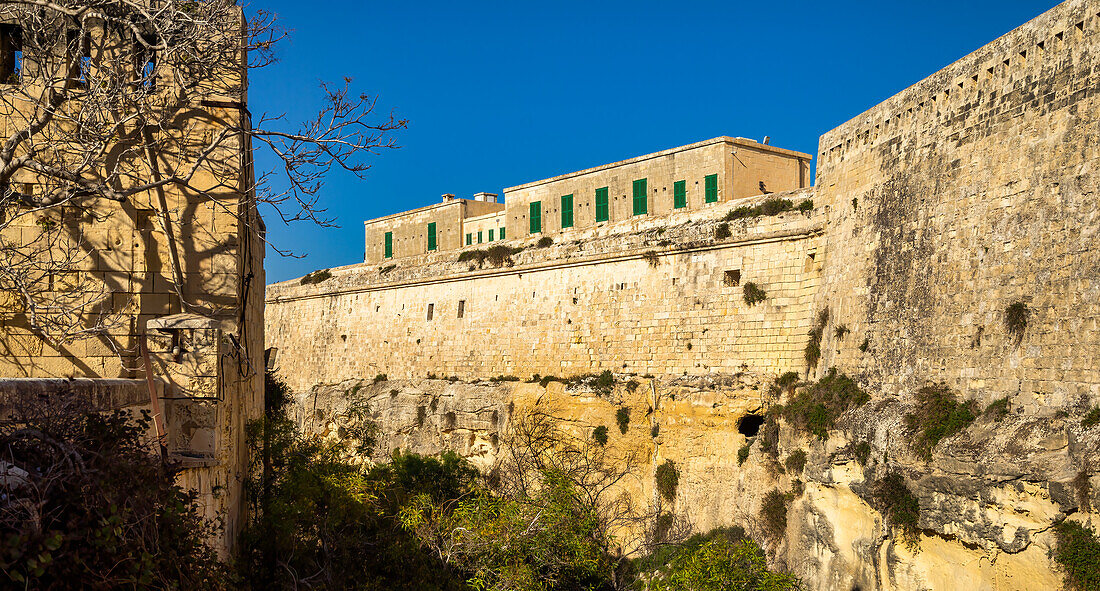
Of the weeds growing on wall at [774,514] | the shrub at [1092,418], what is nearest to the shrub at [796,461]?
the weeds growing on wall at [774,514]

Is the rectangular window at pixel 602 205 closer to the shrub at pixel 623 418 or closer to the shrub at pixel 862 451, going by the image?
the shrub at pixel 623 418

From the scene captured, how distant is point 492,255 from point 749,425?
8978mm

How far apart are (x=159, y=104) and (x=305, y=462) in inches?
160

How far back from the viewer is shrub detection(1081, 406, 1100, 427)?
9.45 m

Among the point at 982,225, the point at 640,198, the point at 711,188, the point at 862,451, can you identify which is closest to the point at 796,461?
the point at 862,451

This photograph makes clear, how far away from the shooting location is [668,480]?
17.3m

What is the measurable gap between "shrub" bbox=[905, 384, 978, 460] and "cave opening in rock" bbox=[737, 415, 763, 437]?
167 inches

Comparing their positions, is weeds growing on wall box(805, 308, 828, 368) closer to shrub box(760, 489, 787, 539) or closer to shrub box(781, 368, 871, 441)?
shrub box(781, 368, 871, 441)

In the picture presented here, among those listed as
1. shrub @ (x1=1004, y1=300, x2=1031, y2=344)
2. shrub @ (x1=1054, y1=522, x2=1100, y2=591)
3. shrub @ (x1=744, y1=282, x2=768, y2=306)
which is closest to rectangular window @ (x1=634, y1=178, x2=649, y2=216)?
shrub @ (x1=744, y1=282, x2=768, y2=306)

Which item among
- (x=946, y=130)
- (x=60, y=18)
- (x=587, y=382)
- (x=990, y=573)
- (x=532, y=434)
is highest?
(x=946, y=130)

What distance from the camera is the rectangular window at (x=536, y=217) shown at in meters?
24.4

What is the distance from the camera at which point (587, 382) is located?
19.0 metres

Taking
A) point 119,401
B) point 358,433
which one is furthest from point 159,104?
point 358,433

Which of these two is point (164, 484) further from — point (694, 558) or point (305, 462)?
point (694, 558)
